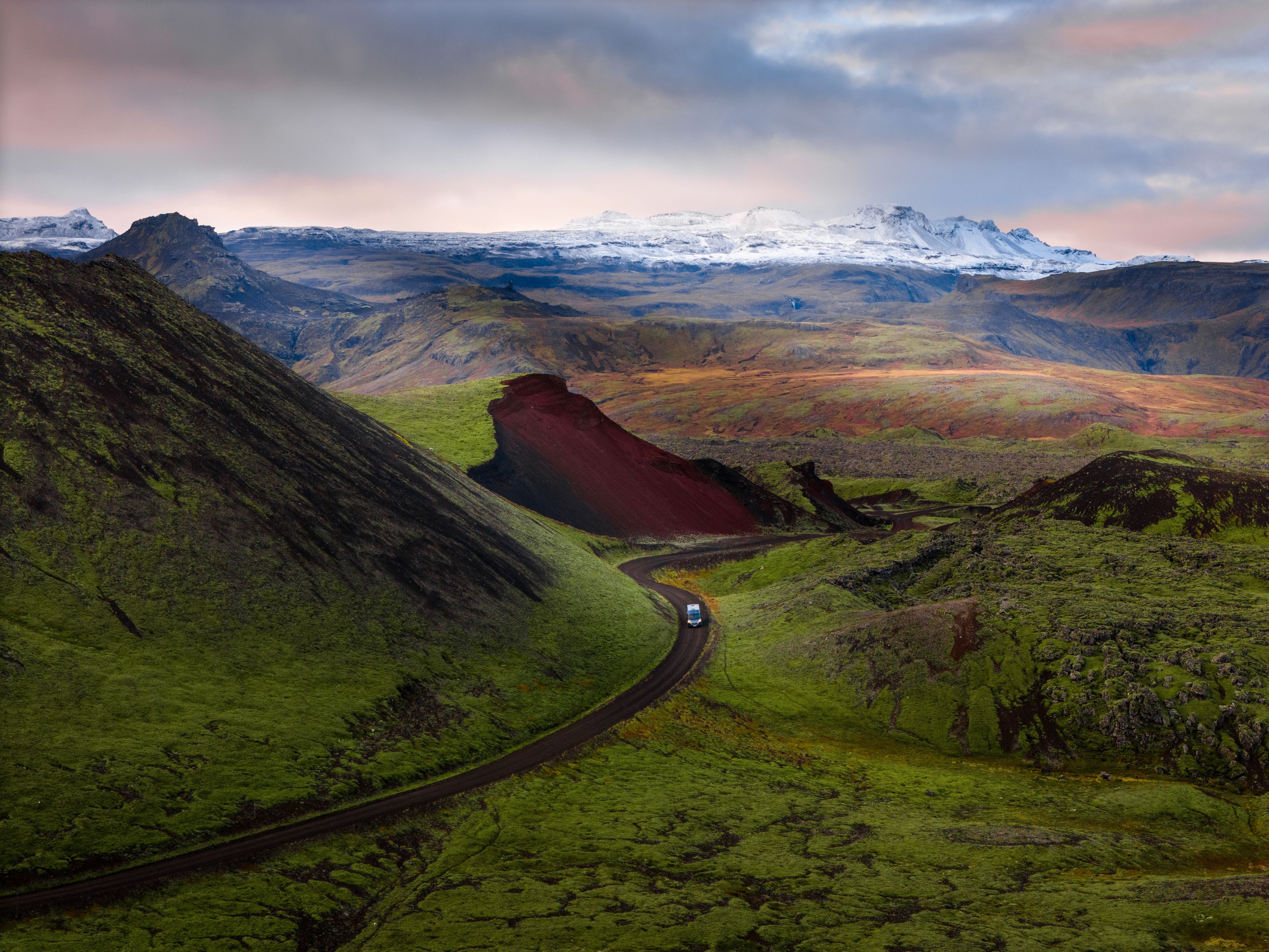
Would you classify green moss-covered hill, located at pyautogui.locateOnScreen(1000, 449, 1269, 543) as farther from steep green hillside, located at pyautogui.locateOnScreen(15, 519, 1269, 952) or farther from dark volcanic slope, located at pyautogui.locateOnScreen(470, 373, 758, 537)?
dark volcanic slope, located at pyautogui.locateOnScreen(470, 373, 758, 537)

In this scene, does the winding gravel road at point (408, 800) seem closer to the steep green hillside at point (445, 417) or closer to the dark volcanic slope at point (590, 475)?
the dark volcanic slope at point (590, 475)

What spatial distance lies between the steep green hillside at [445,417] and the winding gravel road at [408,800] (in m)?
46.7

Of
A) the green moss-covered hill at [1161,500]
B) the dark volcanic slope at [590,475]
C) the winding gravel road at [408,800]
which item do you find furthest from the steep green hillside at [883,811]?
the dark volcanic slope at [590,475]

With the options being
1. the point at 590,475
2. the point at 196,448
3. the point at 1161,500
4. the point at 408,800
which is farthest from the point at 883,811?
the point at 590,475

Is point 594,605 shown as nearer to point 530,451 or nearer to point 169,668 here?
point 169,668

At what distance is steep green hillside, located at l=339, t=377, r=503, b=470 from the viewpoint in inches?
4783

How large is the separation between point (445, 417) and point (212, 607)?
87313 millimetres

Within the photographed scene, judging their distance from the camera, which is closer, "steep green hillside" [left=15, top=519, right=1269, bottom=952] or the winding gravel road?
the winding gravel road

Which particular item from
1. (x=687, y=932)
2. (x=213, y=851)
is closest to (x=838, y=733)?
(x=687, y=932)

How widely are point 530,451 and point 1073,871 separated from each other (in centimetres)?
10272


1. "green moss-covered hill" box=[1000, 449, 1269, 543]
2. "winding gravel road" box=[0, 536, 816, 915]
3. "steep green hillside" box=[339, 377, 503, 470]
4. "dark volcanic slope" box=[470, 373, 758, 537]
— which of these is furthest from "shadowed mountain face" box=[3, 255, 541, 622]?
"green moss-covered hill" box=[1000, 449, 1269, 543]

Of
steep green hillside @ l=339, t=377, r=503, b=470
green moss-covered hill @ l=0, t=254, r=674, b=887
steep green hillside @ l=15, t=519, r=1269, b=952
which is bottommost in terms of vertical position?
steep green hillside @ l=15, t=519, r=1269, b=952

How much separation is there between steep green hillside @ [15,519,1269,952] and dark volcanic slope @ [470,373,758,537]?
46.3 metres

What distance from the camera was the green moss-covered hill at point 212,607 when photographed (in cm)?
3875
